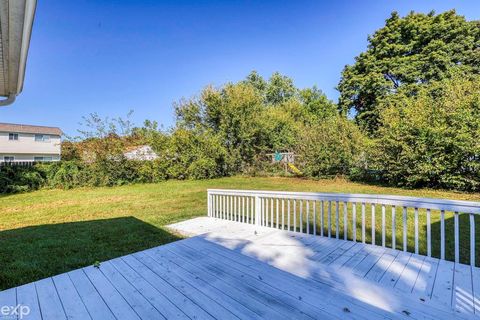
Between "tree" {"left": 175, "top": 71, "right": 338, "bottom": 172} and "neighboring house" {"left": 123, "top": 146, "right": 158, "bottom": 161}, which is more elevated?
"tree" {"left": 175, "top": 71, "right": 338, "bottom": 172}

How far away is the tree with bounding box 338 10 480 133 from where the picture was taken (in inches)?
546

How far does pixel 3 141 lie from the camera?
68.0 ft

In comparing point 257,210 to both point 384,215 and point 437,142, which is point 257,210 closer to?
point 384,215

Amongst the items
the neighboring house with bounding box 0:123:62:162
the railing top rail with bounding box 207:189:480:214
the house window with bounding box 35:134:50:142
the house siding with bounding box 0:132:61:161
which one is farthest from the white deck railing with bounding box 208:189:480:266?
the house window with bounding box 35:134:50:142

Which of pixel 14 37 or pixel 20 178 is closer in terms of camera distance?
pixel 14 37

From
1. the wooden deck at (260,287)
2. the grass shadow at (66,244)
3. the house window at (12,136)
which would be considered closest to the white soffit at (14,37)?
the wooden deck at (260,287)

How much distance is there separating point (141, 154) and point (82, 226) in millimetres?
6957

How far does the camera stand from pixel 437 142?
7.54 m

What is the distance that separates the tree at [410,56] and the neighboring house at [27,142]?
24.0 m

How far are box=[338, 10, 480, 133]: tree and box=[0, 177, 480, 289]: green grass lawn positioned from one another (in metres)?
10.6

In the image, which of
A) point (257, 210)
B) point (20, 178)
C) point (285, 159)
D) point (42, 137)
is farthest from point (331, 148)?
point (42, 137)

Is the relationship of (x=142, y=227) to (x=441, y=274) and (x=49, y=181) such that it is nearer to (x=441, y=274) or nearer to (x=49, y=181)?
(x=441, y=274)

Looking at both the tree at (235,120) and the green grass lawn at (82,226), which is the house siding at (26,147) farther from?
the green grass lawn at (82,226)

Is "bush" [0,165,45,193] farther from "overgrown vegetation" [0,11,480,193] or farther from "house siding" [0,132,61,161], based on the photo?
"house siding" [0,132,61,161]
